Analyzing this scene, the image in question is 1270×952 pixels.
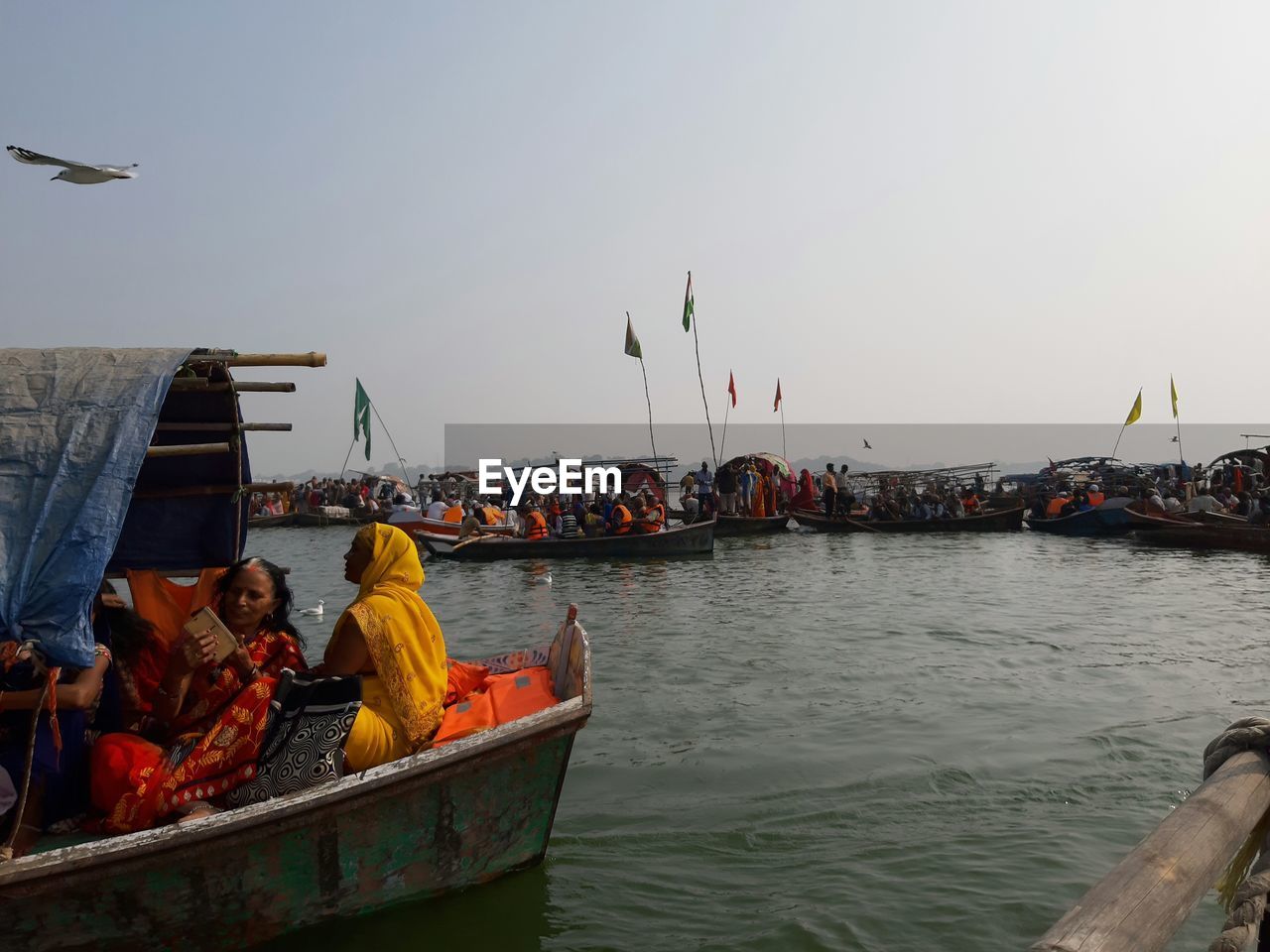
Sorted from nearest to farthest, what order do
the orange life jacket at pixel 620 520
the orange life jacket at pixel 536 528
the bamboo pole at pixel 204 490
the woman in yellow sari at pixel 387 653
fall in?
1. the woman in yellow sari at pixel 387 653
2. the bamboo pole at pixel 204 490
3. the orange life jacket at pixel 620 520
4. the orange life jacket at pixel 536 528

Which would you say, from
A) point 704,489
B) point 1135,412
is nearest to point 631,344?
point 704,489

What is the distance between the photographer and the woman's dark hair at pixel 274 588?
4219 millimetres

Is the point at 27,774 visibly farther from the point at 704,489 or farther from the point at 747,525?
the point at 704,489

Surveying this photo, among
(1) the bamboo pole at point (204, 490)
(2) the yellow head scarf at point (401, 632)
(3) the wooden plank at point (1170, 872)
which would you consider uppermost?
(1) the bamboo pole at point (204, 490)

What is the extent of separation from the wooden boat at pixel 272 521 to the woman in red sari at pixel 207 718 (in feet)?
110

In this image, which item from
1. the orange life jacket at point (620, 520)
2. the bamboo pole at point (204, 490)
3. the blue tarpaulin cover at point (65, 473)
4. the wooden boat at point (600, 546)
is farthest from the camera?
the orange life jacket at point (620, 520)

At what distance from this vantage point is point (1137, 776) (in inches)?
235

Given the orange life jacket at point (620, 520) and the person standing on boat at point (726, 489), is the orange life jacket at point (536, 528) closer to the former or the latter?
the orange life jacket at point (620, 520)

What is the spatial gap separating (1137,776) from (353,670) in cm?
499

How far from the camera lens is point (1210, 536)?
20.0 metres

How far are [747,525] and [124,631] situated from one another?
22255mm

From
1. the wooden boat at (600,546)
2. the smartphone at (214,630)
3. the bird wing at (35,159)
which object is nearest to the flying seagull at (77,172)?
the bird wing at (35,159)

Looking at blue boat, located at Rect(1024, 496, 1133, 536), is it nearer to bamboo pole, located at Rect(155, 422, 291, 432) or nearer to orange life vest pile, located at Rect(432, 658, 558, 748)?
orange life vest pile, located at Rect(432, 658, 558, 748)

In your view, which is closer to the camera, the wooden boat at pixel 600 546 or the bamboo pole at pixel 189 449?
the bamboo pole at pixel 189 449
